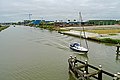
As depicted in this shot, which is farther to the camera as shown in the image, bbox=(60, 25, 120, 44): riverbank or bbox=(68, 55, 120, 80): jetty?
bbox=(60, 25, 120, 44): riverbank

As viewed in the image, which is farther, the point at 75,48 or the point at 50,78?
the point at 75,48

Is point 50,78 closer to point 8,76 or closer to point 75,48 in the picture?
point 8,76

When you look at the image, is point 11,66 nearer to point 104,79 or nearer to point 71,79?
point 71,79

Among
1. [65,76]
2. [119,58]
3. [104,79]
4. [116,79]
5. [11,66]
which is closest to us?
[116,79]

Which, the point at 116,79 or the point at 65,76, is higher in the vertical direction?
the point at 116,79

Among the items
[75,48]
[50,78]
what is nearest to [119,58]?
[75,48]

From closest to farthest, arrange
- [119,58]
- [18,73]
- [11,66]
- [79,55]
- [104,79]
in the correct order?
1. [104,79]
2. [18,73]
3. [11,66]
4. [119,58]
5. [79,55]

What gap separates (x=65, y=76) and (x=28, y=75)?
14.8 feet

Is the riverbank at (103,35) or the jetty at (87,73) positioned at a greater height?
the jetty at (87,73)

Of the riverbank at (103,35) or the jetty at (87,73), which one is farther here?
the riverbank at (103,35)

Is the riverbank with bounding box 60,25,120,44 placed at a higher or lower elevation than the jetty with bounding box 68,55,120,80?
lower

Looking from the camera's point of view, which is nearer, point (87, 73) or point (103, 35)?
point (87, 73)

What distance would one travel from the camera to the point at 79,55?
37.4 meters

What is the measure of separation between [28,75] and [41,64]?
216 inches
